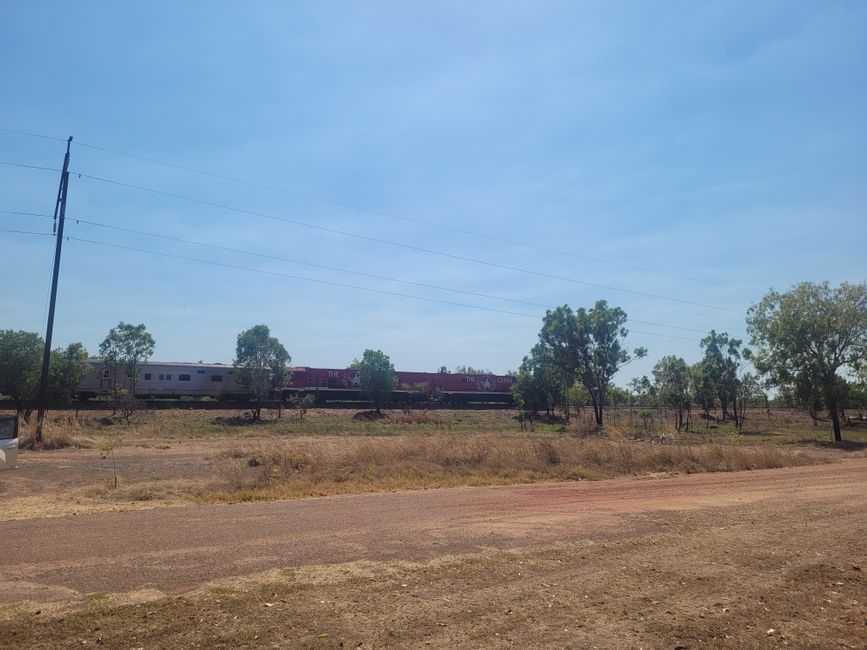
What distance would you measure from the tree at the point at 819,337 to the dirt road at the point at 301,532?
2667cm

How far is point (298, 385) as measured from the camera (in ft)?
217

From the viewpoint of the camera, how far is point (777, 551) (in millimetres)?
9484

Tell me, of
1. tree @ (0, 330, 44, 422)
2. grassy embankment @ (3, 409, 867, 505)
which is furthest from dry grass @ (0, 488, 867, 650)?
tree @ (0, 330, 44, 422)

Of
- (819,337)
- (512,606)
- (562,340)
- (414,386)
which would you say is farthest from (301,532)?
(414,386)

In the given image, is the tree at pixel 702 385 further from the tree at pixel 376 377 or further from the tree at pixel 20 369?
the tree at pixel 20 369

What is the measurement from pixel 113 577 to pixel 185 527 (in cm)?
300

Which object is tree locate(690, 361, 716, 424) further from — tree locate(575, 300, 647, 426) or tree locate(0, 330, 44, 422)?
tree locate(0, 330, 44, 422)

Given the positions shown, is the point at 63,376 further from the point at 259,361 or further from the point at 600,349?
the point at 600,349

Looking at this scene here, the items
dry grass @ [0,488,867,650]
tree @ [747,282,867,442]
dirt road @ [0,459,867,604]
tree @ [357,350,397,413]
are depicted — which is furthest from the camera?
tree @ [357,350,397,413]

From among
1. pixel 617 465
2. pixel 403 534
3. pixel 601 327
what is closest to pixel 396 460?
pixel 617 465

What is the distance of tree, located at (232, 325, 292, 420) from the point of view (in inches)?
2345

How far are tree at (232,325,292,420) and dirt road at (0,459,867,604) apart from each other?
45908mm

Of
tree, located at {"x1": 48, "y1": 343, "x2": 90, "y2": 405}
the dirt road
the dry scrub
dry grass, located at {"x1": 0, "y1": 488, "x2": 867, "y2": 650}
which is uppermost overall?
tree, located at {"x1": 48, "y1": 343, "x2": 90, "y2": 405}

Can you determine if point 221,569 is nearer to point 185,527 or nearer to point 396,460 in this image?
point 185,527
